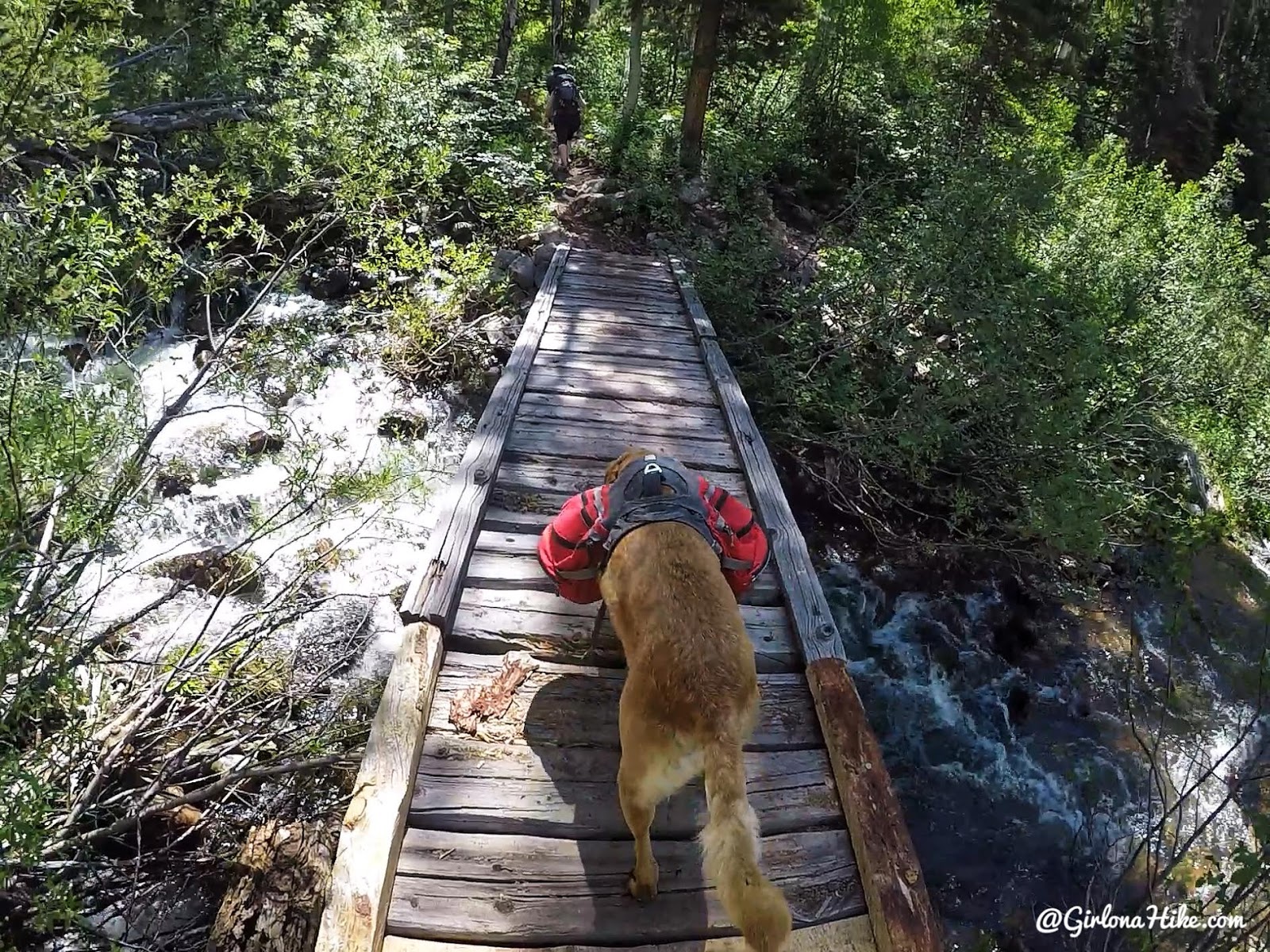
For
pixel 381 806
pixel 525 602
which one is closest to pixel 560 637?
pixel 525 602

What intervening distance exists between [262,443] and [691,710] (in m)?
5.60

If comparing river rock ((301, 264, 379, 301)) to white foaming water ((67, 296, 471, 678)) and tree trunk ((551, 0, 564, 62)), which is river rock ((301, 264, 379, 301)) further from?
tree trunk ((551, 0, 564, 62))

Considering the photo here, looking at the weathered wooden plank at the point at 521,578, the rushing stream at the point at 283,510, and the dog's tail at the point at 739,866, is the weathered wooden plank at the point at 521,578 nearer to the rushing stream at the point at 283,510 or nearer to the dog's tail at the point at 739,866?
the rushing stream at the point at 283,510

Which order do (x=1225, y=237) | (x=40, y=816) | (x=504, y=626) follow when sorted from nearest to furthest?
1. (x=40, y=816)
2. (x=504, y=626)
3. (x=1225, y=237)

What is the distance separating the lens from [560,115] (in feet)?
36.8

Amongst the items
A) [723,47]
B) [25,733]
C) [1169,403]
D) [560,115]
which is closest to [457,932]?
[25,733]

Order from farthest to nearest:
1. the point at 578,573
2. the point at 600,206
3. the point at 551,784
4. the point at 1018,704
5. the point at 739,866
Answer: the point at 600,206
the point at 1018,704
the point at 578,573
the point at 551,784
the point at 739,866

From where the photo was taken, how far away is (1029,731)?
610cm

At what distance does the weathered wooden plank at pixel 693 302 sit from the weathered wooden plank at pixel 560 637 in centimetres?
405

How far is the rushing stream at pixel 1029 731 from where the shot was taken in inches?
203

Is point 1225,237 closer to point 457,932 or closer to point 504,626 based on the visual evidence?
point 504,626

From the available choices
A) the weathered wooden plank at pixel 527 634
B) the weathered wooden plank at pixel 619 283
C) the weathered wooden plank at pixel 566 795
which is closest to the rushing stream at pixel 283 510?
the weathered wooden plank at pixel 527 634

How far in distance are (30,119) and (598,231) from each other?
8761 millimetres

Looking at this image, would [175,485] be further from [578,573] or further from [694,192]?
[694,192]
